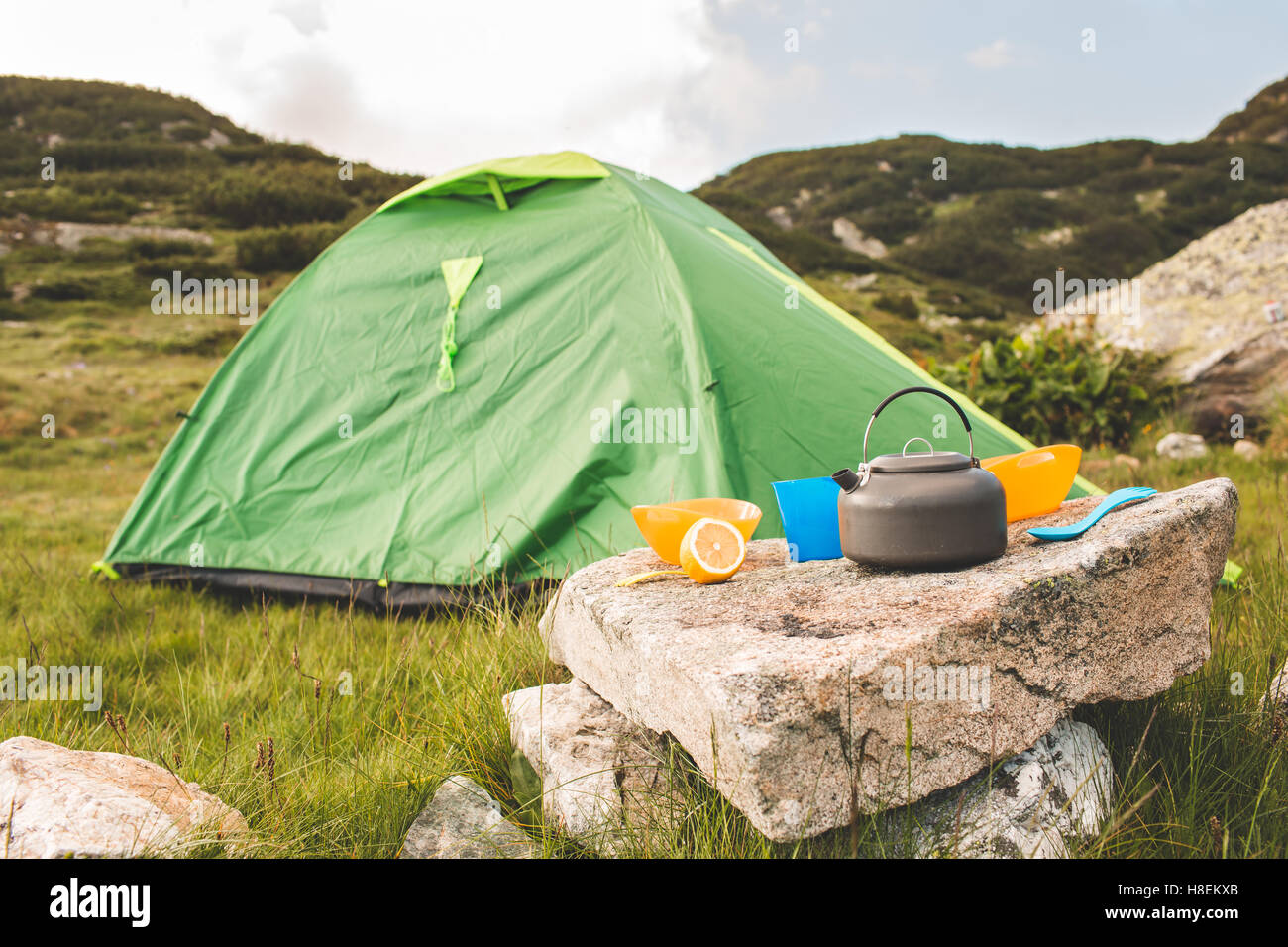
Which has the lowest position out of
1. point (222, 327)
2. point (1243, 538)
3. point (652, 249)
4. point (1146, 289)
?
point (1243, 538)

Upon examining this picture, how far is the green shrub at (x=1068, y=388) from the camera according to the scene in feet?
22.4

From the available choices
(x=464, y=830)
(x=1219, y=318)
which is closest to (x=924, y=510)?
A: (x=464, y=830)

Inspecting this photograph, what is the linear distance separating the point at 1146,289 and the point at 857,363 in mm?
5938

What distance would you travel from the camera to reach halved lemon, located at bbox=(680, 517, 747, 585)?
6.55 feet

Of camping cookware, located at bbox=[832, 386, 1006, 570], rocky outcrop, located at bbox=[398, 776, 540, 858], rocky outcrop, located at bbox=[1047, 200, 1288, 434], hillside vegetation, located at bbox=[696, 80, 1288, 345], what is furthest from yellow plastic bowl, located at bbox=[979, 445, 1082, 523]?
hillside vegetation, located at bbox=[696, 80, 1288, 345]

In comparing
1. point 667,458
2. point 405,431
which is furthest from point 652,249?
point 405,431

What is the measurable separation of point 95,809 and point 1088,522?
7.34 feet

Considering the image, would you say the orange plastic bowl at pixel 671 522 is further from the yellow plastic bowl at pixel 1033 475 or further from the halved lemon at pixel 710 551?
the yellow plastic bowl at pixel 1033 475

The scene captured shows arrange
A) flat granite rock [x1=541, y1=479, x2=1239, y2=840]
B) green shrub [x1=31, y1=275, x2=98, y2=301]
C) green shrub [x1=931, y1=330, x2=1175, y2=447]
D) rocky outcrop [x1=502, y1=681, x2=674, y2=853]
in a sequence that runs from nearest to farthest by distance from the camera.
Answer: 1. flat granite rock [x1=541, y1=479, x2=1239, y2=840]
2. rocky outcrop [x1=502, y1=681, x2=674, y2=853]
3. green shrub [x1=931, y1=330, x2=1175, y2=447]
4. green shrub [x1=31, y1=275, x2=98, y2=301]

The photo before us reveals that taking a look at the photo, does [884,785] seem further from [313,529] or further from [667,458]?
[313,529]

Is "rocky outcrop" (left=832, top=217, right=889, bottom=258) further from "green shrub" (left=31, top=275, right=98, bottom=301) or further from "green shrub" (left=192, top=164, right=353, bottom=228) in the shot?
"green shrub" (left=31, top=275, right=98, bottom=301)

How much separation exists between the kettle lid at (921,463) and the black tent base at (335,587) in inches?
62.3

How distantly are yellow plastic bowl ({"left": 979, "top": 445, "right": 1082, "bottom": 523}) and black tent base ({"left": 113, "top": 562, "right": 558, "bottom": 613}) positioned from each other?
5.44 ft
